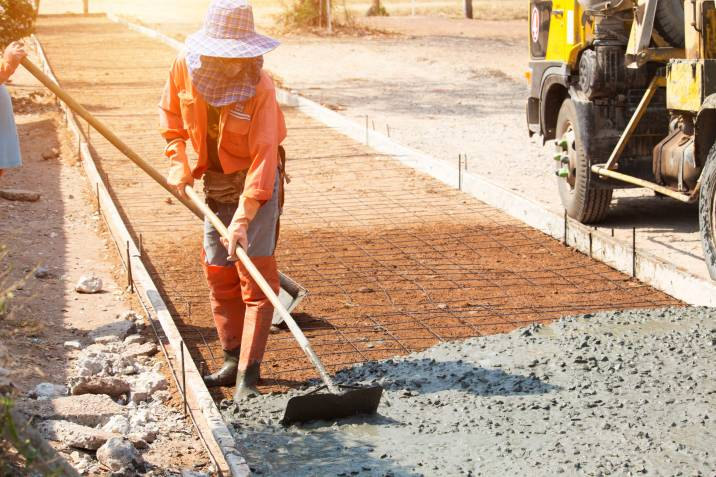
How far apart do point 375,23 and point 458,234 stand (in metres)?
23.6

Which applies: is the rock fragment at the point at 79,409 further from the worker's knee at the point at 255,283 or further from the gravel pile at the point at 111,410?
the worker's knee at the point at 255,283

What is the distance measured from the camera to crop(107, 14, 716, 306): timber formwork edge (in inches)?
248

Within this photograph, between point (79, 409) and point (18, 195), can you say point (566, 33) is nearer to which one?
point (18, 195)

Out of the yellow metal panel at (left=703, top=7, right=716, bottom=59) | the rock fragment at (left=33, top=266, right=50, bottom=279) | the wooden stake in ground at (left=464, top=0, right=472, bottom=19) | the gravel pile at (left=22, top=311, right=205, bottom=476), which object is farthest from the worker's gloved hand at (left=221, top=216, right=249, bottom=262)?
the wooden stake in ground at (left=464, top=0, right=472, bottom=19)

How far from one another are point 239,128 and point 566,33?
4324 millimetres

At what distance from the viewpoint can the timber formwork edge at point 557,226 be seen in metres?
6.29

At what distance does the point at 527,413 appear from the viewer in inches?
174

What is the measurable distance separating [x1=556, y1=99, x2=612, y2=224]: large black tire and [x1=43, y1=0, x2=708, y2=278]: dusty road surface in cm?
20

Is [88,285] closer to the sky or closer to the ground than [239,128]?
closer to the ground

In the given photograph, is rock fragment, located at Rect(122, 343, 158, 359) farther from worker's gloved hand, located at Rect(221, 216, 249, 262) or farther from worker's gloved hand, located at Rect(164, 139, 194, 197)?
worker's gloved hand, located at Rect(221, 216, 249, 262)

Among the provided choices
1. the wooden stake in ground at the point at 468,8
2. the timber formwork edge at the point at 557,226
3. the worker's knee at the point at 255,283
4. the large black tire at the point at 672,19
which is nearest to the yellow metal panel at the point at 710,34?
the large black tire at the point at 672,19

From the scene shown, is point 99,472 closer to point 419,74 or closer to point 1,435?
point 1,435

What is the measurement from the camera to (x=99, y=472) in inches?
157

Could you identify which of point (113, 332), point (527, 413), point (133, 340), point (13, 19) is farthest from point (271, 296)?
point (13, 19)
